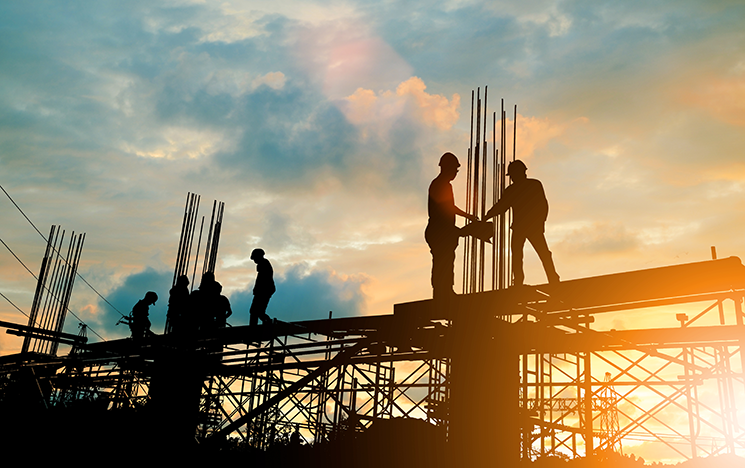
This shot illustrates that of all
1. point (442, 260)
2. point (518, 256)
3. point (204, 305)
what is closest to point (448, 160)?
point (442, 260)

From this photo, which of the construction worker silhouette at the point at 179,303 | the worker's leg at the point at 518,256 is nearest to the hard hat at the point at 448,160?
the worker's leg at the point at 518,256

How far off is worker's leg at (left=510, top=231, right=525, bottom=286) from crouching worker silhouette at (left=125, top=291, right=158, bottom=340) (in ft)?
36.0

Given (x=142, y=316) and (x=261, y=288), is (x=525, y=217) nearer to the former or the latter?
(x=261, y=288)

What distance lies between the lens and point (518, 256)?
7848 mm

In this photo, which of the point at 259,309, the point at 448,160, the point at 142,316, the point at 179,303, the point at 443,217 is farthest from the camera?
the point at 142,316

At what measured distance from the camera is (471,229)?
25.5ft

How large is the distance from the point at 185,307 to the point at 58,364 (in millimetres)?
5527

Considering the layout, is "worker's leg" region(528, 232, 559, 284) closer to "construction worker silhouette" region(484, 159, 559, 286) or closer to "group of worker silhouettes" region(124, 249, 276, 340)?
"construction worker silhouette" region(484, 159, 559, 286)

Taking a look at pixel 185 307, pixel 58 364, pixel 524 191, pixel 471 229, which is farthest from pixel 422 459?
pixel 58 364

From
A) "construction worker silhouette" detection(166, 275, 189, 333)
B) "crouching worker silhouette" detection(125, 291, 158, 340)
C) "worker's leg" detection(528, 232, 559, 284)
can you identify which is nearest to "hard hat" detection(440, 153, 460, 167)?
"worker's leg" detection(528, 232, 559, 284)

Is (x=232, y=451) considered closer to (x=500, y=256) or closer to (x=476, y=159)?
(x=500, y=256)

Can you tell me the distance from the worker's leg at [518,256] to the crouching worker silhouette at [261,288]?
230 inches

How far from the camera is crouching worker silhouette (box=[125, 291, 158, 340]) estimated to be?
15.1m

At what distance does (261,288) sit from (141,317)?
5.30 meters
